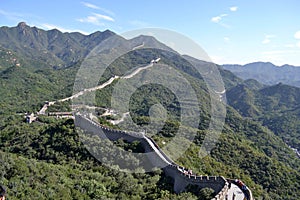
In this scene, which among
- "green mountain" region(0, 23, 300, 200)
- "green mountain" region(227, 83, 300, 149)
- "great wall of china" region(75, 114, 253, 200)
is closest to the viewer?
"green mountain" region(0, 23, 300, 200)

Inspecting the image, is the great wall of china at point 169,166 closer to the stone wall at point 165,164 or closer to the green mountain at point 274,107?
the stone wall at point 165,164

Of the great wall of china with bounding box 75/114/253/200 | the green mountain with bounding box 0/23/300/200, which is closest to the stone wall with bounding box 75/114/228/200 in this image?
the great wall of china with bounding box 75/114/253/200

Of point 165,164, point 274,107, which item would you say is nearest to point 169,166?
point 165,164

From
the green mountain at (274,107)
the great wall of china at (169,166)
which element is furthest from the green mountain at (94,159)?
the green mountain at (274,107)

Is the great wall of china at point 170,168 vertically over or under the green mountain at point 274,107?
over

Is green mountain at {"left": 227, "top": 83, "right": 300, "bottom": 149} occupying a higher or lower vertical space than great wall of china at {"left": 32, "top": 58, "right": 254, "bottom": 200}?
lower

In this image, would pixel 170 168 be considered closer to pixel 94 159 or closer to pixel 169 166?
pixel 169 166

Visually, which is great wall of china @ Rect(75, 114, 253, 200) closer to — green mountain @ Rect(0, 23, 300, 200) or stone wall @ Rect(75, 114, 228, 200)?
stone wall @ Rect(75, 114, 228, 200)

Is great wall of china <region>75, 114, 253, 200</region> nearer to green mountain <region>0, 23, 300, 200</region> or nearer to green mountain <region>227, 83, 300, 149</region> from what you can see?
green mountain <region>0, 23, 300, 200</region>

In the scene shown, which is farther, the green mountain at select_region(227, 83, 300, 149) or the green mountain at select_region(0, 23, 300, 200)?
the green mountain at select_region(227, 83, 300, 149)

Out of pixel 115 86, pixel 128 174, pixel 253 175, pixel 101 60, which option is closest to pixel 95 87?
pixel 115 86

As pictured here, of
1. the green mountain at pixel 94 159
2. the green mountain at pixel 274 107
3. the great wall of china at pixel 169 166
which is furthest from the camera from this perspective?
the green mountain at pixel 274 107

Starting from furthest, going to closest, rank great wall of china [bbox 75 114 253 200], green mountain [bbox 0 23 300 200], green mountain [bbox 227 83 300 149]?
1. green mountain [bbox 227 83 300 149]
2. great wall of china [bbox 75 114 253 200]
3. green mountain [bbox 0 23 300 200]
